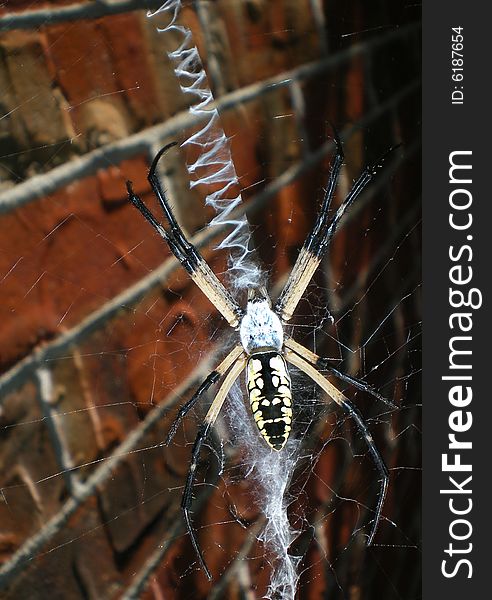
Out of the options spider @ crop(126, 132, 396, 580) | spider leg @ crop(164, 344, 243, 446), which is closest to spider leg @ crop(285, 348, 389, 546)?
spider @ crop(126, 132, 396, 580)

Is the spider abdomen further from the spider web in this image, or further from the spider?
the spider web

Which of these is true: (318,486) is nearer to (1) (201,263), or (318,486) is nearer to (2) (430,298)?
(2) (430,298)

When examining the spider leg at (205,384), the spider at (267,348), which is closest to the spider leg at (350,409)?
the spider at (267,348)

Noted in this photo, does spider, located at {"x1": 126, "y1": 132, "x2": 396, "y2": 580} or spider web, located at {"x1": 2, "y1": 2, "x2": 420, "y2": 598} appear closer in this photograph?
spider web, located at {"x1": 2, "y1": 2, "x2": 420, "y2": 598}

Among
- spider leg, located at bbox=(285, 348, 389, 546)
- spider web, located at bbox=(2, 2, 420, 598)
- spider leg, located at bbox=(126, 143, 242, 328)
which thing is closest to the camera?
Answer: spider web, located at bbox=(2, 2, 420, 598)

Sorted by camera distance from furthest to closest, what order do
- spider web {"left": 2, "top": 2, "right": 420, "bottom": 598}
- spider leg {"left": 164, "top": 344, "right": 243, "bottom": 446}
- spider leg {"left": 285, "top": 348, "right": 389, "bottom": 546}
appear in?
spider leg {"left": 285, "top": 348, "right": 389, "bottom": 546}, spider leg {"left": 164, "top": 344, "right": 243, "bottom": 446}, spider web {"left": 2, "top": 2, "right": 420, "bottom": 598}

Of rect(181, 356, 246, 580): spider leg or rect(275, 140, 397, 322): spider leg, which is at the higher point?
rect(275, 140, 397, 322): spider leg

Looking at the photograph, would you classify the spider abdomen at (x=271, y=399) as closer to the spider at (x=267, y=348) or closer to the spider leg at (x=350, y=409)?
the spider at (x=267, y=348)
